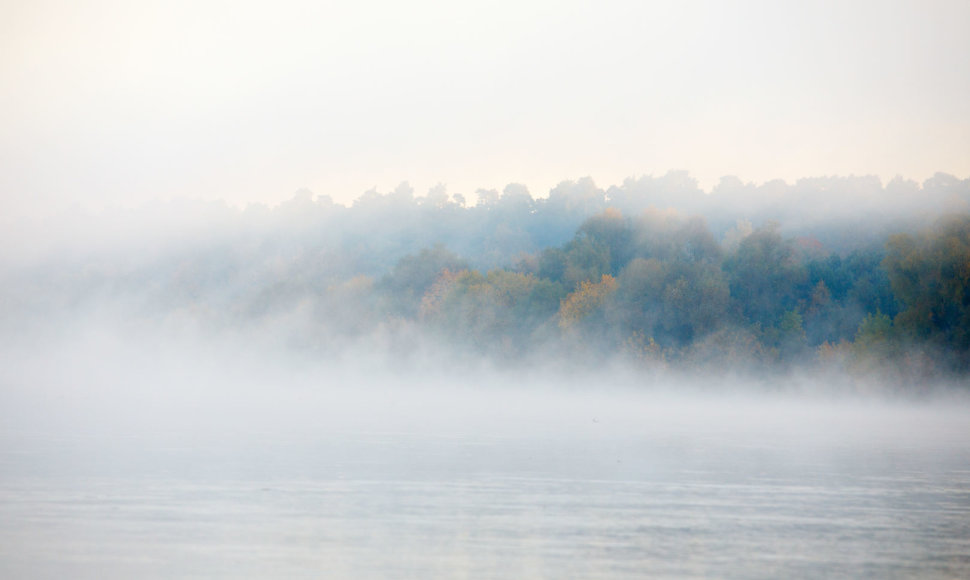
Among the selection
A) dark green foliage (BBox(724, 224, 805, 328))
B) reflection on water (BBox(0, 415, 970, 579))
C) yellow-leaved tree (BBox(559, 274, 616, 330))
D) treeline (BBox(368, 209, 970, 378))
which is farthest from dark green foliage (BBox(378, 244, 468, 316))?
reflection on water (BBox(0, 415, 970, 579))

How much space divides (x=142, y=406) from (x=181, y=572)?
135ft

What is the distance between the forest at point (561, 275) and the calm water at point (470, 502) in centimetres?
4425

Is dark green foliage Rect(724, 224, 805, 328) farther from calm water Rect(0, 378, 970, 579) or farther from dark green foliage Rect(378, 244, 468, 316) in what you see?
calm water Rect(0, 378, 970, 579)

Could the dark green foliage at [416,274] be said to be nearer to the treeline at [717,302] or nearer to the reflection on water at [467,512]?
the treeline at [717,302]

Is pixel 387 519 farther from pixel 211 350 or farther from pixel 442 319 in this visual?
pixel 211 350

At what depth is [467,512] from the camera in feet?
64.6

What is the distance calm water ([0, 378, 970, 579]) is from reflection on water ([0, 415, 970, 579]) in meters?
0.06

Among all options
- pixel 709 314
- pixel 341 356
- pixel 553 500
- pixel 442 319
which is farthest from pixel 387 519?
pixel 341 356

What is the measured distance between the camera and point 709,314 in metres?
87.0

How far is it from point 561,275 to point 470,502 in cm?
8663

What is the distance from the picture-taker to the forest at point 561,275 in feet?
271

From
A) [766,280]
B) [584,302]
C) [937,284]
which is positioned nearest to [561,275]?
[584,302]

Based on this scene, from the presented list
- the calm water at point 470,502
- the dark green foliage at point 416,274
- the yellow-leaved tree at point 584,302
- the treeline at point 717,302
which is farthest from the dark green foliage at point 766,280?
the calm water at point 470,502

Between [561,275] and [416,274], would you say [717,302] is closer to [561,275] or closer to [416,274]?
[561,275]
